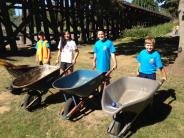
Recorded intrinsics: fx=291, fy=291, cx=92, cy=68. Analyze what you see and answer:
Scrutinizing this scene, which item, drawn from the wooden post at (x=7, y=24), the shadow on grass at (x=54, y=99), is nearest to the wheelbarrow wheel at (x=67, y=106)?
the shadow on grass at (x=54, y=99)

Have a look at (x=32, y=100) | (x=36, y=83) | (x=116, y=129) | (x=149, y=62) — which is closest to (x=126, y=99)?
(x=116, y=129)

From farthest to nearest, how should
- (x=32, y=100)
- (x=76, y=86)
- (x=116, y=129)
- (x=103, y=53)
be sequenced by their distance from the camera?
1. (x=32, y=100)
2. (x=103, y=53)
3. (x=76, y=86)
4. (x=116, y=129)

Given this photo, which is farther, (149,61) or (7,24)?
(7,24)

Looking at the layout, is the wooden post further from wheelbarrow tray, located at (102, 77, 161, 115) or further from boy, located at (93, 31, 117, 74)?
wheelbarrow tray, located at (102, 77, 161, 115)

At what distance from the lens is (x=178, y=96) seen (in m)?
7.33

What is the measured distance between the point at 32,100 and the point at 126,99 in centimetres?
245

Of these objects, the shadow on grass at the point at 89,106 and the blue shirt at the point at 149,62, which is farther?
the shadow on grass at the point at 89,106

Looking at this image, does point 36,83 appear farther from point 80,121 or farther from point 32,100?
point 80,121

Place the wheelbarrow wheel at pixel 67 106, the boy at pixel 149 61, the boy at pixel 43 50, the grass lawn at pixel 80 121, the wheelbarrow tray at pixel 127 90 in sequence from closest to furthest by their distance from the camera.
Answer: the wheelbarrow tray at pixel 127 90
the grass lawn at pixel 80 121
the boy at pixel 149 61
the wheelbarrow wheel at pixel 67 106
the boy at pixel 43 50

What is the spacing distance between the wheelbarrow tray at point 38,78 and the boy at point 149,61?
193 centimetres

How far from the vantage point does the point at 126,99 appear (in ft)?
18.8

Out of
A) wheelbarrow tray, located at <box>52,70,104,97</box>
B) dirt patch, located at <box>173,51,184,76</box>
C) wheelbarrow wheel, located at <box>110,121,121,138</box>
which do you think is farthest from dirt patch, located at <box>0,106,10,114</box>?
dirt patch, located at <box>173,51,184,76</box>

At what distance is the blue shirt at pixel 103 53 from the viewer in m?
6.54

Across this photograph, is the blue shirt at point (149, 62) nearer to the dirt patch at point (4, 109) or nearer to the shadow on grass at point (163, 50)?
the dirt patch at point (4, 109)
